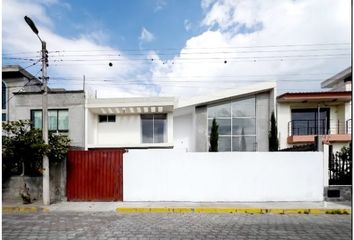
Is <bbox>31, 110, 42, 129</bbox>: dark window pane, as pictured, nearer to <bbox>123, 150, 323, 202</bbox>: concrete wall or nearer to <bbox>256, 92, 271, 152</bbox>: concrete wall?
<bbox>123, 150, 323, 202</bbox>: concrete wall

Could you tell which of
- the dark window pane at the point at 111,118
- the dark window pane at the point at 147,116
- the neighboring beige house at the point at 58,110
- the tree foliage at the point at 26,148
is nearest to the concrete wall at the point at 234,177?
the tree foliage at the point at 26,148

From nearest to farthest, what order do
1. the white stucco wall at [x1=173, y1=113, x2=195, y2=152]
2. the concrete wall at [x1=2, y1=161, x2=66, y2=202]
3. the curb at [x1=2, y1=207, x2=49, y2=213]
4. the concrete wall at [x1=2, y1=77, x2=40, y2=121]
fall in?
the curb at [x1=2, y1=207, x2=49, y2=213] < the concrete wall at [x1=2, y1=161, x2=66, y2=202] < the concrete wall at [x1=2, y1=77, x2=40, y2=121] < the white stucco wall at [x1=173, y1=113, x2=195, y2=152]

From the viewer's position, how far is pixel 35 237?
22.1 feet

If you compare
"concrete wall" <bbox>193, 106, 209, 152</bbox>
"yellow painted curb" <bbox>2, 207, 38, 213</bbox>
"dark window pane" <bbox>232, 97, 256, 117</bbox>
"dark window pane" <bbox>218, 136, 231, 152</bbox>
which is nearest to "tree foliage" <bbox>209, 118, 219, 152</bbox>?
"concrete wall" <bbox>193, 106, 209, 152</bbox>

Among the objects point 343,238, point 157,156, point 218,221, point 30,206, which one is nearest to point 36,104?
point 30,206

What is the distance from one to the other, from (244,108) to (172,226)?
44.2ft

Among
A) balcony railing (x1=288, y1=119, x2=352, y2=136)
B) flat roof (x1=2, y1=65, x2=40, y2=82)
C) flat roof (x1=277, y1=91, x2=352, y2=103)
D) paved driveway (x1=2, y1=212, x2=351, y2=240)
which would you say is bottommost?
paved driveway (x1=2, y1=212, x2=351, y2=240)

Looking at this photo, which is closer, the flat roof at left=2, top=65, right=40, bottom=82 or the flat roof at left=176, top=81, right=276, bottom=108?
the flat roof at left=176, top=81, right=276, bottom=108

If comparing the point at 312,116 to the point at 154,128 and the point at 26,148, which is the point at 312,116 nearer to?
the point at 154,128

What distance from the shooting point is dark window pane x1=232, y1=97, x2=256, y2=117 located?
19891 mm

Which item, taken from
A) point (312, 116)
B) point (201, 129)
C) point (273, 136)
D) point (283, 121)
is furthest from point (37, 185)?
point (312, 116)

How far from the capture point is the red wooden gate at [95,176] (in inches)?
452

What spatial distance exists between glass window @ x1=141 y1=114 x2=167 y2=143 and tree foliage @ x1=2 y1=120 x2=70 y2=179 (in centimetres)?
854

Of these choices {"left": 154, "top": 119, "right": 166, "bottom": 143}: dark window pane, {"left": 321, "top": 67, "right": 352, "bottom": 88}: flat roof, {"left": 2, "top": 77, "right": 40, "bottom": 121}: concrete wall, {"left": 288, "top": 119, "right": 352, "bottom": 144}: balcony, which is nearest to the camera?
{"left": 288, "top": 119, "right": 352, "bottom": 144}: balcony
